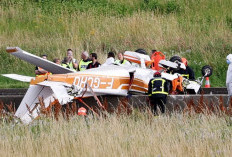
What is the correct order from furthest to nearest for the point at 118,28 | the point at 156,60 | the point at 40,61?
1. the point at 118,28
2. the point at 156,60
3. the point at 40,61

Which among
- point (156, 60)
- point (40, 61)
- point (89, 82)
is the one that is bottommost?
point (89, 82)

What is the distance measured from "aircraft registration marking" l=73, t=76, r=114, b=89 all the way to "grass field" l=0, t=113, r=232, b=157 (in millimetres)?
2841

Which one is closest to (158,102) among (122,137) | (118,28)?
(122,137)

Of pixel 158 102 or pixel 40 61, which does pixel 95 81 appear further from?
pixel 158 102

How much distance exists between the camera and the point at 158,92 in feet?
55.0

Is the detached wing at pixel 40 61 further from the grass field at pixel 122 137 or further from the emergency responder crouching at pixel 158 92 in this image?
the grass field at pixel 122 137

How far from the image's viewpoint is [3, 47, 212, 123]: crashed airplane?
55.6 ft

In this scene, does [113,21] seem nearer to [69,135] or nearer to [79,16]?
[79,16]

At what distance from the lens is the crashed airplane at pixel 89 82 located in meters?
16.9

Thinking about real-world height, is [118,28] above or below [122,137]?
above

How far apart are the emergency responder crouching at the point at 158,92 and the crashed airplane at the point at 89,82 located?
1115 millimetres

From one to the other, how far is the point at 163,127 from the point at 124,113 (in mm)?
1777

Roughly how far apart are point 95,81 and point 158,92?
180cm

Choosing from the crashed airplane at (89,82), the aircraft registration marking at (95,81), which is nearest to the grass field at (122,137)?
the crashed airplane at (89,82)
